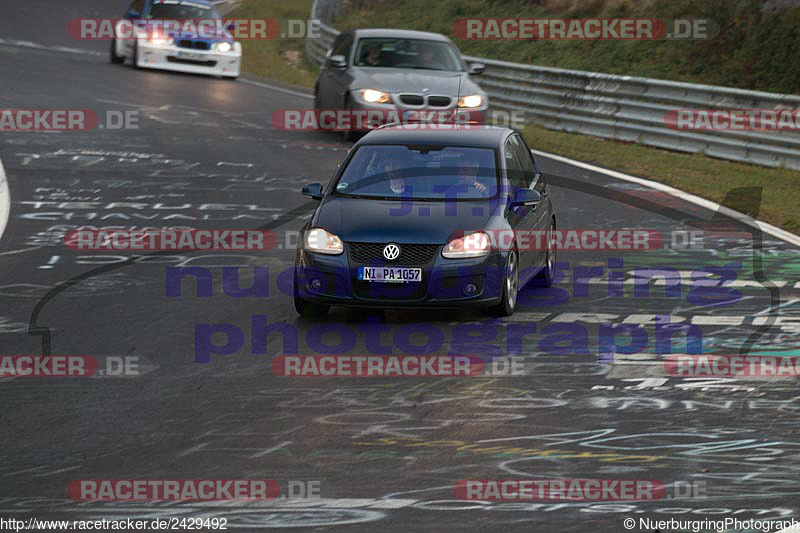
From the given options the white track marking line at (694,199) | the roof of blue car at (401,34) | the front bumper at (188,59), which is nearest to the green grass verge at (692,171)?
the white track marking line at (694,199)

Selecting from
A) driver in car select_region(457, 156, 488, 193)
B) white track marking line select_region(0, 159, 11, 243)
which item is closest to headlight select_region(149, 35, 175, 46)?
white track marking line select_region(0, 159, 11, 243)

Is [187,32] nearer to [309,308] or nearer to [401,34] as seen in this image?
[401,34]

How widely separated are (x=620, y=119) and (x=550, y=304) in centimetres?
1303

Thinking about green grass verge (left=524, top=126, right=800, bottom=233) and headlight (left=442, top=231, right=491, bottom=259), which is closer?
headlight (left=442, top=231, right=491, bottom=259)

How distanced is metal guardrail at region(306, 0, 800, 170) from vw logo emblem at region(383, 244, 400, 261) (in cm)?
1116

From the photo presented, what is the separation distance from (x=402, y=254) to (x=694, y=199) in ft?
27.1

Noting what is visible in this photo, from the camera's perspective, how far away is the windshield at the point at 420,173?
471 inches

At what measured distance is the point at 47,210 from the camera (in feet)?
55.6

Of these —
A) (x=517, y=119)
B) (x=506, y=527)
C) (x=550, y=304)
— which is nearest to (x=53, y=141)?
(x=517, y=119)

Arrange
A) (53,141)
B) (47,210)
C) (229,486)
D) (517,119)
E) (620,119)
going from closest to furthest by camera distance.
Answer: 1. (229,486)
2. (47,210)
3. (53,141)
4. (620,119)
5. (517,119)

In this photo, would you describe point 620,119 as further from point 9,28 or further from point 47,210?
point 9,28

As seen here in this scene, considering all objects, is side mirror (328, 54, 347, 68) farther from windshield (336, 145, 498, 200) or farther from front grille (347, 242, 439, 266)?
front grille (347, 242, 439, 266)

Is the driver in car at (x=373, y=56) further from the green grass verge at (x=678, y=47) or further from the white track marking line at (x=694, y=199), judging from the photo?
the green grass verge at (x=678, y=47)

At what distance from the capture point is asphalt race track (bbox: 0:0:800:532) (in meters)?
A: 7.04
